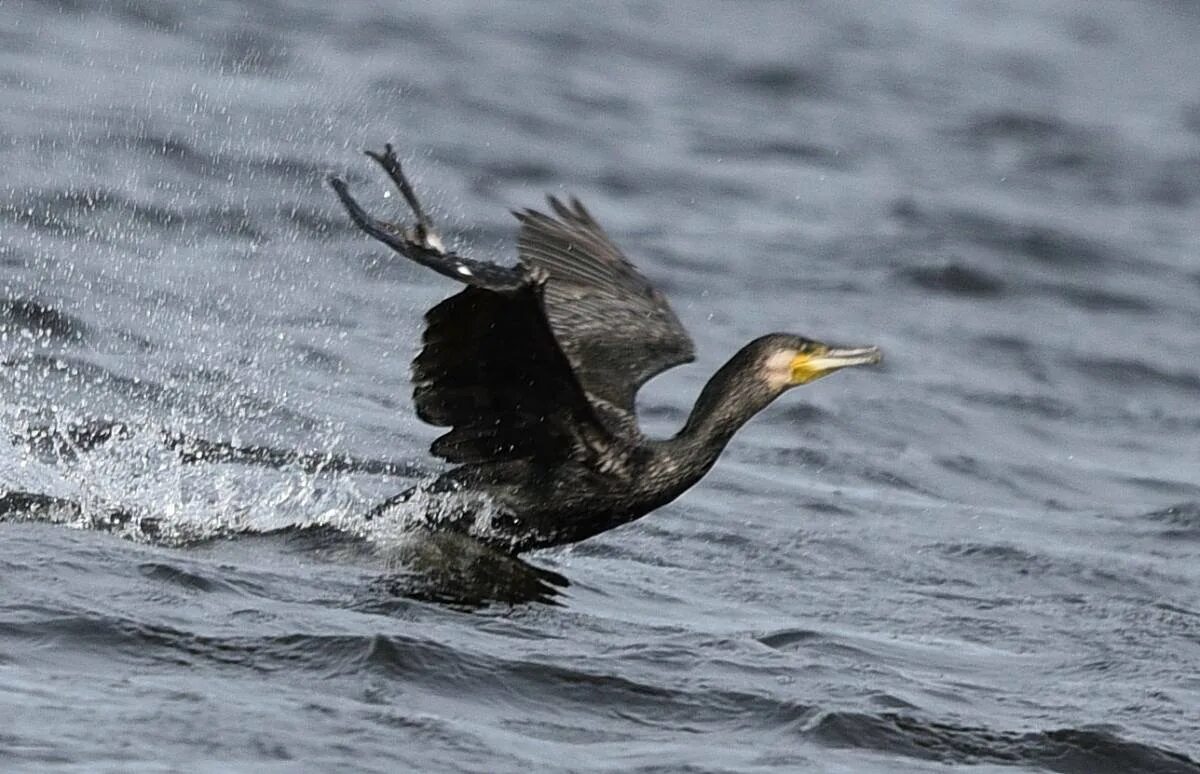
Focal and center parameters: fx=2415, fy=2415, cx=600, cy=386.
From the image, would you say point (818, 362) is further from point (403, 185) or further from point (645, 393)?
point (645, 393)

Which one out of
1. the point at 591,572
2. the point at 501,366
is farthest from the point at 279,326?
the point at 501,366

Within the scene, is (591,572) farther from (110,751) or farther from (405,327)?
(405,327)

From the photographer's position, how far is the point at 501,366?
21.8ft

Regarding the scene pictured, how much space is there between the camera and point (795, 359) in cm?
729

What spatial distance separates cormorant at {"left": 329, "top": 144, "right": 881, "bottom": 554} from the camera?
642cm

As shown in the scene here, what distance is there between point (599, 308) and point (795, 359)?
1095 millimetres

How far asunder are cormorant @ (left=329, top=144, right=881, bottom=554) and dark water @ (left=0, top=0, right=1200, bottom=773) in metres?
0.22

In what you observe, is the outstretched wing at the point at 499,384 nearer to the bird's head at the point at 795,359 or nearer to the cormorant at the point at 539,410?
the cormorant at the point at 539,410

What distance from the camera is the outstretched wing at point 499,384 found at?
20.9ft

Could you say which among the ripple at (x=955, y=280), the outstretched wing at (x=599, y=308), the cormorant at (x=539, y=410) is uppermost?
the ripple at (x=955, y=280)

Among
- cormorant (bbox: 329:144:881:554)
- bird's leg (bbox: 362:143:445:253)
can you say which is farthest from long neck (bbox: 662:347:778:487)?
bird's leg (bbox: 362:143:445:253)

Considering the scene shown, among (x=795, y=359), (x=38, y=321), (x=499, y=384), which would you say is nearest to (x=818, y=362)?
(x=795, y=359)

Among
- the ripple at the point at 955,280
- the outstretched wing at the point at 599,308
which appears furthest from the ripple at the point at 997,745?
the ripple at the point at 955,280

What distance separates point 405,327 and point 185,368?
1.80 meters
